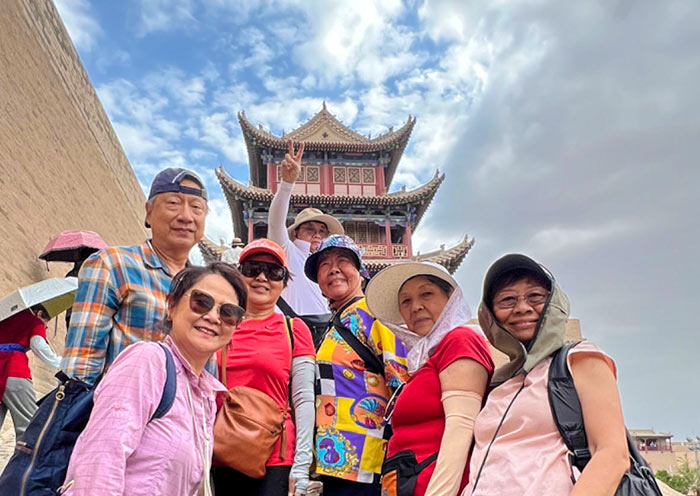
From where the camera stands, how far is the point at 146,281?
185cm

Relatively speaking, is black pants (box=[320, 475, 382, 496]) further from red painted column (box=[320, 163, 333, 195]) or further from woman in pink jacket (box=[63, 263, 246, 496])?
red painted column (box=[320, 163, 333, 195])

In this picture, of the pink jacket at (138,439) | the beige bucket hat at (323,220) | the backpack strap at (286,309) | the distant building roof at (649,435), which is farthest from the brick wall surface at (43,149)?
the distant building roof at (649,435)

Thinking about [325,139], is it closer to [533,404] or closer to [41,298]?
[41,298]

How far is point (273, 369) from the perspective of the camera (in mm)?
2053

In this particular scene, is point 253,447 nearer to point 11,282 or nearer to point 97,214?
point 11,282

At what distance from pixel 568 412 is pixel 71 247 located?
7982mm

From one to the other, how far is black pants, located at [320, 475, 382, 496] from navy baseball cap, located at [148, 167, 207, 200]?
1.24 meters

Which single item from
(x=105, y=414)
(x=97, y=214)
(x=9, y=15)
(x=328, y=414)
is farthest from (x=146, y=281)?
(x=97, y=214)

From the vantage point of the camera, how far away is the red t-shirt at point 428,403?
176 cm

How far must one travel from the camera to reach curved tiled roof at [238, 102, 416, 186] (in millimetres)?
20031

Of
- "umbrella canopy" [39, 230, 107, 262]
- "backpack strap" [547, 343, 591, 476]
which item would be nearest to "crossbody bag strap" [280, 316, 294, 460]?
"backpack strap" [547, 343, 591, 476]

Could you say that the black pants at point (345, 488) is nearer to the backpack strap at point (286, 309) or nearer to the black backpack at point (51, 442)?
the black backpack at point (51, 442)

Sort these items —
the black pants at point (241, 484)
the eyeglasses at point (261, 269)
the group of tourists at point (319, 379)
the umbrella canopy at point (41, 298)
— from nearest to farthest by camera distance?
1. the group of tourists at point (319, 379)
2. the black pants at point (241, 484)
3. the eyeglasses at point (261, 269)
4. the umbrella canopy at point (41, 298)

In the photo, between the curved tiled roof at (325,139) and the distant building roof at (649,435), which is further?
the distant building roof at (649,435)
